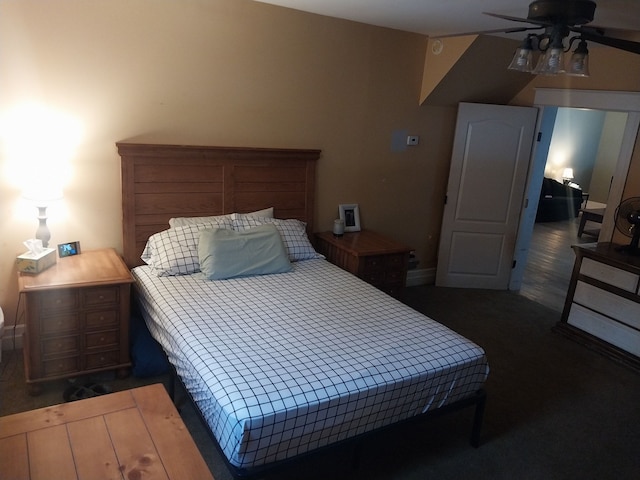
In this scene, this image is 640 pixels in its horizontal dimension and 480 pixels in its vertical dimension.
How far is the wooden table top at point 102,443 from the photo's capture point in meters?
1.56

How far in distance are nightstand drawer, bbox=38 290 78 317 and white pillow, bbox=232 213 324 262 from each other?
1112mm

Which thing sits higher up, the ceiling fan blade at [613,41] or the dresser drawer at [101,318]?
the ceiling fan blade at [613,41]

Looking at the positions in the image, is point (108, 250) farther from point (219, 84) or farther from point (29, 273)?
point (219, 84)

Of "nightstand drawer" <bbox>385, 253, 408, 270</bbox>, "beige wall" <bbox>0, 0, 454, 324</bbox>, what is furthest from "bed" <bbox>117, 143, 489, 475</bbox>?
"nightstand drawer" <bbox>385, 253, 408, 270</bbox>

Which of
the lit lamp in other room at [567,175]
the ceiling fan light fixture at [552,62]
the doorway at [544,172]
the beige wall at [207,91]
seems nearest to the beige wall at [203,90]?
the beige wall at [207,91]

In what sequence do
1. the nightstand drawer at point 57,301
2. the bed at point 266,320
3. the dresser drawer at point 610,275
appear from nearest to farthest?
the bed at point 266,320
the nightstand drawer at point 57,301
the dresser drawer at point 610,275

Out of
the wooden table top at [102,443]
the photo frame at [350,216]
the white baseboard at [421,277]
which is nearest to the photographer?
the wooden table top at [102,443]

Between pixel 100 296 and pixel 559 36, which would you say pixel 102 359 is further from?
pixel 559 36

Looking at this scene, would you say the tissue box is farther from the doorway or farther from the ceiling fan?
the doorway

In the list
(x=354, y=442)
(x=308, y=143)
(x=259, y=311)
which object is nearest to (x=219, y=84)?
(x=308, y=143)

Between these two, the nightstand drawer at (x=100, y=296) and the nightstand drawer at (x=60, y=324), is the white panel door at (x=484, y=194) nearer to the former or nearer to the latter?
the nightstand drawer at (x=100, y=296)

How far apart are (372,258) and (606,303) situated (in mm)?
1751

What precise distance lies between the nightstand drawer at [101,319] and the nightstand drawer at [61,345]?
4.2 inches

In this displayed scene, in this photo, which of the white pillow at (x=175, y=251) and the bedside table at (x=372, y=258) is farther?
the bedside table at (x=372, y=258)
